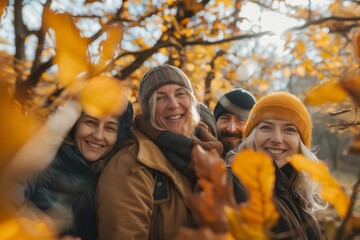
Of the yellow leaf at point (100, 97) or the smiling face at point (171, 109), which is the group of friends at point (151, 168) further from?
the yellow leaf at point (100, 97)

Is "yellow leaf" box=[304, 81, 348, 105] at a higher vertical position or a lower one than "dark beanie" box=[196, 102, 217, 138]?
higher

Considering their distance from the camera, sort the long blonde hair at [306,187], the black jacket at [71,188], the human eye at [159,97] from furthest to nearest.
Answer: the human eye at [159,97], the long blonde hair at [306,187], the black jacket at [71,188]

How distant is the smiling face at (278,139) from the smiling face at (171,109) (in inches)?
16.3

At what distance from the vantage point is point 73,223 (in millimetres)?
1542

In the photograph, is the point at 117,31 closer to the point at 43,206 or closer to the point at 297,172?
the point at 43,206

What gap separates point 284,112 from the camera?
185 cm

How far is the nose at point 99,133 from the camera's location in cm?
170

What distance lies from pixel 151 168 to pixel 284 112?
80 centimetres

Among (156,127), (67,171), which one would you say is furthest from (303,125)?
(67,171)

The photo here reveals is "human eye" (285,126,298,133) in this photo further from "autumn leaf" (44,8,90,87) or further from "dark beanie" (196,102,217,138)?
"autumn leaf" (44,8,90,87)

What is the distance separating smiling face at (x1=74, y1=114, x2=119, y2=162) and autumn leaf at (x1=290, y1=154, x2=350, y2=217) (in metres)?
1.34

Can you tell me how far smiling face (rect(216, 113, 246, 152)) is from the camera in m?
2.60

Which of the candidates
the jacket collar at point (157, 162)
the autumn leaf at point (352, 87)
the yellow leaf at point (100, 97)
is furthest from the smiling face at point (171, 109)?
the autumn leaf at point (352, 87)

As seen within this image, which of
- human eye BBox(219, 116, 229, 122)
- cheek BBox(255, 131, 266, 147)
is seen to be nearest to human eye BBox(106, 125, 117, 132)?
cheek BBox(255, 131, 266, 147)
